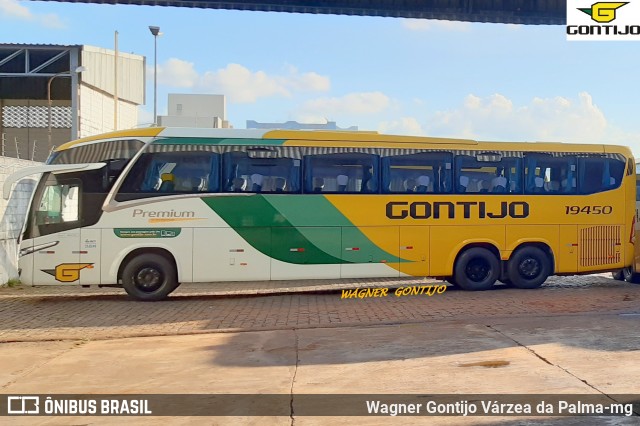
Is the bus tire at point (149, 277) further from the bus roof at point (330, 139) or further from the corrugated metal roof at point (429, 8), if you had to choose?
the corrugated metal roof at point (429, 8)

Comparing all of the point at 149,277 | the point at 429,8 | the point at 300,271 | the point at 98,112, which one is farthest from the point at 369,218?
the point at 98,112

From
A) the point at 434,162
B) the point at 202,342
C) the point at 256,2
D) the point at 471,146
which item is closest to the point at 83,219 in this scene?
the point at 202,342

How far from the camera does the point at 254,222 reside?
14.0 meters

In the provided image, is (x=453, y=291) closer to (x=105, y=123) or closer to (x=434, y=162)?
(x=434, y=162)

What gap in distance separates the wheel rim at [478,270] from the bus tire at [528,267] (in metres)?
0.60

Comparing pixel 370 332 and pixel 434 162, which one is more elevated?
pixel 434 162

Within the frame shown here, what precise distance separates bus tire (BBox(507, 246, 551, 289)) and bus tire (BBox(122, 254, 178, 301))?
838 centimetres

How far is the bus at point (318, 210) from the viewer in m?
13.6

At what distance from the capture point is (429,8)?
15.3 meters

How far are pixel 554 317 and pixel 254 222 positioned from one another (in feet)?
21.9

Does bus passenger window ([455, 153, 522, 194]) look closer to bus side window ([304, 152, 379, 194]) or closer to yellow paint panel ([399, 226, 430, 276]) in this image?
yellow paint panel ([399, 226, 430, 276])

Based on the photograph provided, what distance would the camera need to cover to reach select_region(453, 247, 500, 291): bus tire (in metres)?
15.1

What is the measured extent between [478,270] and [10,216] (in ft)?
41.9

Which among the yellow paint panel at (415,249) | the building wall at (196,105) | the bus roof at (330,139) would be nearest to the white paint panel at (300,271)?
the yellow paint panel at (415,249)
